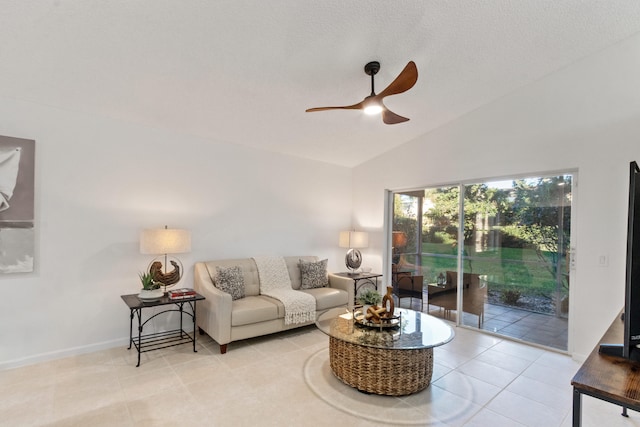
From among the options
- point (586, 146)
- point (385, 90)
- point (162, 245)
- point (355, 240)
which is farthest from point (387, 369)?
point (586, 146)

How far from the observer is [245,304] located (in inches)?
143

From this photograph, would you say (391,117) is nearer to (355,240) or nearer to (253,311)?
(253,311)

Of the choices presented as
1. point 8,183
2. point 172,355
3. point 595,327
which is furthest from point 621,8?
point 8,183

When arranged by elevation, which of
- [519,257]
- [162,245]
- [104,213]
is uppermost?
[104,213]

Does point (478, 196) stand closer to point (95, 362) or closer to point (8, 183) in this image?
point (95, 362)

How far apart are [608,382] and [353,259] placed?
13.3 ft

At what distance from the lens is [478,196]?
429 centimetres

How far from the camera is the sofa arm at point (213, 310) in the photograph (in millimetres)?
3340

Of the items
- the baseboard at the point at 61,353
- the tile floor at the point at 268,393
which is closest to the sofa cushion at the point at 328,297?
the tile floor at the point at 268,393

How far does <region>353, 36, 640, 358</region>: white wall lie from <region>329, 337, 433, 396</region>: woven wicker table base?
200 centimetres

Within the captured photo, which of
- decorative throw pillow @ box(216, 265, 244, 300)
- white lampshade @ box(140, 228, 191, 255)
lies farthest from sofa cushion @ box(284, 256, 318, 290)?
white lampshade @ box(140, 228, 191, 255)

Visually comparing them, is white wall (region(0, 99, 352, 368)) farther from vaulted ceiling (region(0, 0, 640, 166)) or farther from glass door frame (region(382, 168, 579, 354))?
glass door frame (region(382, 168, 579, 354))

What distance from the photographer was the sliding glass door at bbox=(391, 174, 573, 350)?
3635 millimetres

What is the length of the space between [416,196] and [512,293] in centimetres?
183
